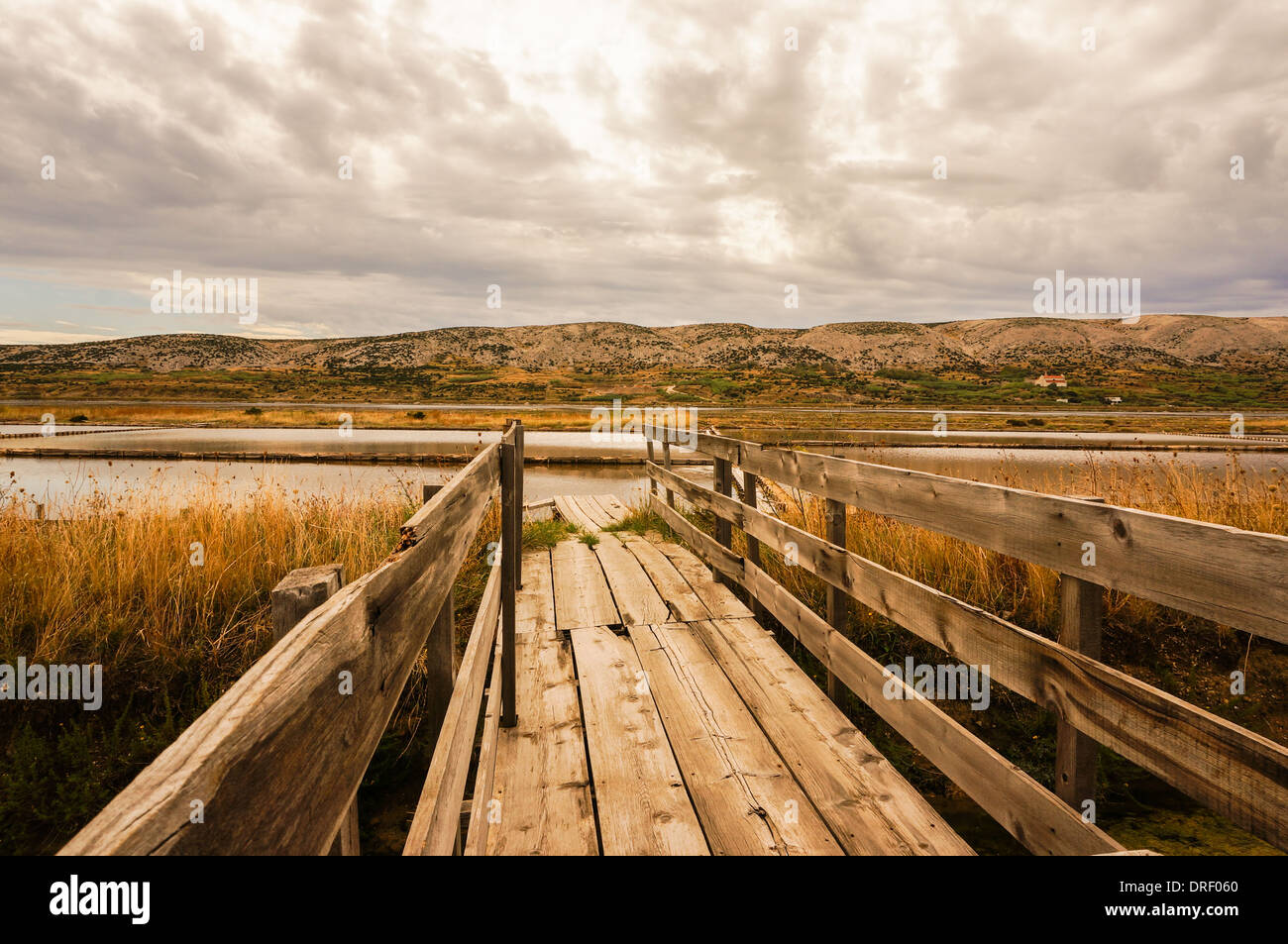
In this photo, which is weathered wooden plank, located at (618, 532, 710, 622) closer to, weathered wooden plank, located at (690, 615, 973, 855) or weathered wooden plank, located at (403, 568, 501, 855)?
weathered wooden plank, located at (690, 615, 973, 855)

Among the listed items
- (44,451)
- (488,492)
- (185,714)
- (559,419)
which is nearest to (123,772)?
(185,714)

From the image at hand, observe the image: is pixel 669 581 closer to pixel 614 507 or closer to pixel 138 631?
pixel 138 631

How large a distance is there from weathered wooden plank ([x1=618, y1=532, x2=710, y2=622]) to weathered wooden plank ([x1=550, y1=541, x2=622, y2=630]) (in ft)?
1.53

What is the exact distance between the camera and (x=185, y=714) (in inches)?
164

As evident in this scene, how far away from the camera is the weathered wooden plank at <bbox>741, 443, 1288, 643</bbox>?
1.45 meters

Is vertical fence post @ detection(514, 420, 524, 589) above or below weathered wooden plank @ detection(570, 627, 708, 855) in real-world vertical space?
above

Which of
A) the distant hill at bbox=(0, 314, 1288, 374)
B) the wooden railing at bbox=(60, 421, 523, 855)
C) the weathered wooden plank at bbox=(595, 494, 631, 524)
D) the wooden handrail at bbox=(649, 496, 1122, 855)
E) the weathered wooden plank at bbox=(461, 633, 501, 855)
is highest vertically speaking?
the distant hill at bbox=(0, 314, 1288, 374)

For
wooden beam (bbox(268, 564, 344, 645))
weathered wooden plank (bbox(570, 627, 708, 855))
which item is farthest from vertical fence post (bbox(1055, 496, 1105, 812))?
wooden beam (bbox(268, 564, 344, 645))

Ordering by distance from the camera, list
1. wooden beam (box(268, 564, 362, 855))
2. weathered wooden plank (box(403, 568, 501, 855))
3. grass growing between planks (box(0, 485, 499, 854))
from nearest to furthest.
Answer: wooden beam (box(268, 564, 362, 855)), weathered wooden plank (box(403, 568, 501, 855)), grass growing between planks (box(0, 485, 499, 854))

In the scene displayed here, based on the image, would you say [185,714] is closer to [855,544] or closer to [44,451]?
[855,544]

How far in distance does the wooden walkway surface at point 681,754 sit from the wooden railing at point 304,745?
0.88 m

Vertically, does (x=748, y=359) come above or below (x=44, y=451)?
above

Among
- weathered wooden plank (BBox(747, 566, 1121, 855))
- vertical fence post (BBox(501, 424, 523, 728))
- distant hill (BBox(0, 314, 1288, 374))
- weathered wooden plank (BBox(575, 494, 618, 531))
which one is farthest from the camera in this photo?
distant hill (BBox(0, 314, 1288, 374))
